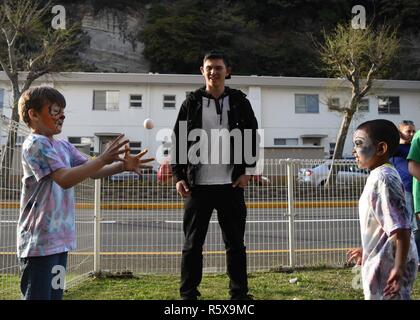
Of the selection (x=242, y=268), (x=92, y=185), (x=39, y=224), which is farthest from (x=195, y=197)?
(x=92, y=185)

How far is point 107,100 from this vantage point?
2934 centimetres

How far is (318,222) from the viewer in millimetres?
6438

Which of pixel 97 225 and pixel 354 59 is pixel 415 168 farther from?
pixel 354 59

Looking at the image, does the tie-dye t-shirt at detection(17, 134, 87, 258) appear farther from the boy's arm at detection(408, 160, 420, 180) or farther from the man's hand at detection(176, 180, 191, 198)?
the boy's arm at detection(408, 160, 420, 180)

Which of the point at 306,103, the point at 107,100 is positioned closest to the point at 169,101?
the point at 107,100

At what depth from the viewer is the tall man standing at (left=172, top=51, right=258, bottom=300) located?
12.2ft

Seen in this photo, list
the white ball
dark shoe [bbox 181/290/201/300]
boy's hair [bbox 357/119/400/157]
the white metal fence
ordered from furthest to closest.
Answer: the white ball < the white metal fence < dark shoe [bbox 181/290/201/300] < boy's hair [bbox 357/119/400/157]

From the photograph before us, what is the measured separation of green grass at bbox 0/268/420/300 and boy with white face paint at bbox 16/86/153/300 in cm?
162

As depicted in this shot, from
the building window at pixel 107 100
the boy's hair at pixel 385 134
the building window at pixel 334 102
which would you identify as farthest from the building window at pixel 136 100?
the boy's hair at pixel 385 134

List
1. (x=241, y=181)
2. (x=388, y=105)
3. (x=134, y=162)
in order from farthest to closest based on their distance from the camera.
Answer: (x=388, y=105) < (x=241, y=181) < (x=134, y=162)

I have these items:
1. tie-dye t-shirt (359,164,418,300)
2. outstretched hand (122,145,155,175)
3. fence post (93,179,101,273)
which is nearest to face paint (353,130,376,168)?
tie-dye t-shirt (359,164,418,300)

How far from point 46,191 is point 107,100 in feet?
90.7

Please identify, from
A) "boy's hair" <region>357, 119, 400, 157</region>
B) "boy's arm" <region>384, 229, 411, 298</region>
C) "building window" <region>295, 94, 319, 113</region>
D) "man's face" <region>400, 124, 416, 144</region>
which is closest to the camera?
"boy's arm" <region>384, 229, 411, 298</region>

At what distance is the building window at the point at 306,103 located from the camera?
101 feet
